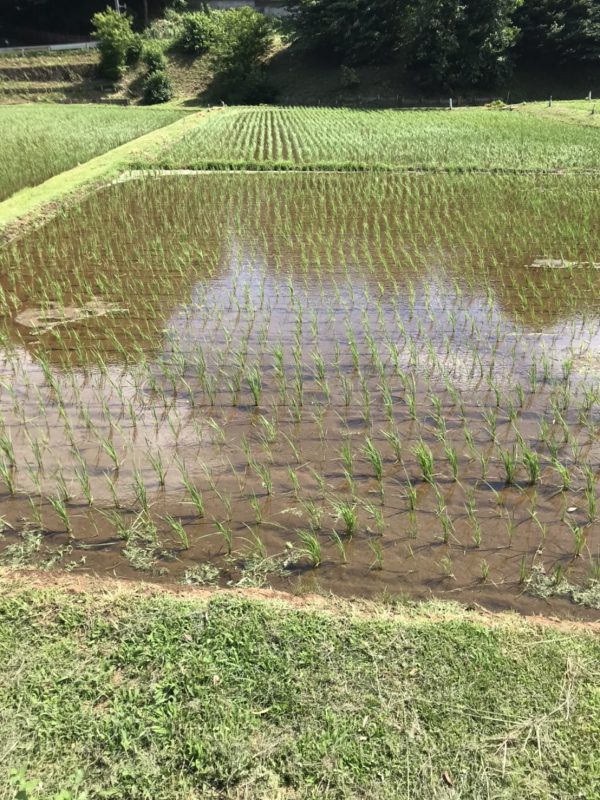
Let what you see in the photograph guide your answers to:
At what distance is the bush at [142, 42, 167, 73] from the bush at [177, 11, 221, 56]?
2.13 metres

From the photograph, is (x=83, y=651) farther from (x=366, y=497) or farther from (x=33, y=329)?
(x=33, y=329)

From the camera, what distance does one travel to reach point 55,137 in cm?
1617

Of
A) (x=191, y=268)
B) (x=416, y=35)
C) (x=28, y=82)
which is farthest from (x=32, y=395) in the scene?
(x=28, y=82)

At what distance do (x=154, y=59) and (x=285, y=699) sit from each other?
37.0 metres

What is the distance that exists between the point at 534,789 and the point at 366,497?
5.60 feet

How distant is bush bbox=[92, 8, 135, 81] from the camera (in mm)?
31953

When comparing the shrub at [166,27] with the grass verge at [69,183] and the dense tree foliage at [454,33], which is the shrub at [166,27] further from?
the grass verge at [69,183]

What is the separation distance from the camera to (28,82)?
3341cm

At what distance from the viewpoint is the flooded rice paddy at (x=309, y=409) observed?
3.18m

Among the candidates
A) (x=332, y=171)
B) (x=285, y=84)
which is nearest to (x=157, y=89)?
(x=285, y=84)

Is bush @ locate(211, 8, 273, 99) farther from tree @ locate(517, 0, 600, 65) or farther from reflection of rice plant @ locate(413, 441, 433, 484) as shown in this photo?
reflection of rice plant @ locate(413, 441, 433, 484)

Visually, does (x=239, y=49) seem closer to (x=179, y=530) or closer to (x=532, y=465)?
(x=532, y=465)

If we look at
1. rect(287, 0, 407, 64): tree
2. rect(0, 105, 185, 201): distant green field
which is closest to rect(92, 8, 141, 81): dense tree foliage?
rect(287, 0, 407, 64): tree

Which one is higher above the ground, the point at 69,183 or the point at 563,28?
the point at 563,28
